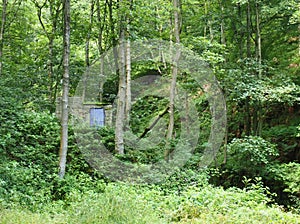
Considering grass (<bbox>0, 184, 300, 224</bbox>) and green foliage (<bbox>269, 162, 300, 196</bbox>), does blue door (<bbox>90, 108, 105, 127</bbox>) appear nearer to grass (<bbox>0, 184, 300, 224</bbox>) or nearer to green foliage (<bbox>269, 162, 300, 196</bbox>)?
grass (<bbox>0, 184, 300, 224</bbox>)

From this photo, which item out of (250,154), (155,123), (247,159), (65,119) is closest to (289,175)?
(250,154)

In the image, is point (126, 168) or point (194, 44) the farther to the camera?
point (194, 44)

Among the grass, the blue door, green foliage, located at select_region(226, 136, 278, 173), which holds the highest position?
the blue door

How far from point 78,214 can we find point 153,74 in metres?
10.3

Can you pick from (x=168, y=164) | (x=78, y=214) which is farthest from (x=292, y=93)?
(x=78, y=214)

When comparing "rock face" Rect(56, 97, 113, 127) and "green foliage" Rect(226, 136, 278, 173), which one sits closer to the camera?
"green foliage" Rect(226, 136, 278, 173)

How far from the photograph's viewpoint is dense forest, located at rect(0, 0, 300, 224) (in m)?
5.93

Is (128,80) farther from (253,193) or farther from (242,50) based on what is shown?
(253,193)

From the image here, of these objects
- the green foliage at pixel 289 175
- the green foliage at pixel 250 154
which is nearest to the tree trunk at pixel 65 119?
the green foliage at pixel 250 154

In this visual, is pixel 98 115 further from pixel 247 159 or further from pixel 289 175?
pixel 289 175

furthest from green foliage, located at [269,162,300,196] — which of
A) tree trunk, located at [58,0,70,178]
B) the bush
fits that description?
tree trunk, located at [58,0,70,178]

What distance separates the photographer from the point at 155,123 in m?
12.3

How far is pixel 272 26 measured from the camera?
11008 mm

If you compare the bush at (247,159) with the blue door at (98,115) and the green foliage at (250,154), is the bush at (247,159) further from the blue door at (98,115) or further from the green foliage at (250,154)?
the blue door at (98,115)
